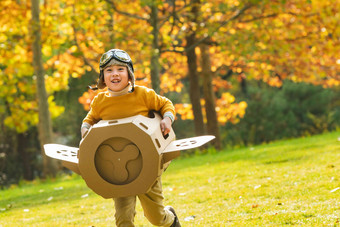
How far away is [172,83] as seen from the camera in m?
18.8

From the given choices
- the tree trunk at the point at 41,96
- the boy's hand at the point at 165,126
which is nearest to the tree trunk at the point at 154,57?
the tree trunk at the point at 41,96

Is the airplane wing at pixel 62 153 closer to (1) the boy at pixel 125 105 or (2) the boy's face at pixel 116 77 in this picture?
(1) the boy at pixel 125 105

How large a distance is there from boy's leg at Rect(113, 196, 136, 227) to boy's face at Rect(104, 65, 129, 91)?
2.76ft

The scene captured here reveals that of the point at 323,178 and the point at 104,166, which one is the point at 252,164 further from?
the point at 104,166

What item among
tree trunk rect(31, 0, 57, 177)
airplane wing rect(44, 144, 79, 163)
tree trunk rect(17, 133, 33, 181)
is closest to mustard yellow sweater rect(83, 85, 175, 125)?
airplane wing rect(44, 144, 79, 163)

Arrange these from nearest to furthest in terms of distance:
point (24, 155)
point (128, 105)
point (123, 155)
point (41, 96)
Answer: point (123, 155) < point (128, 105) < point (41, 96) < point (24, 155)

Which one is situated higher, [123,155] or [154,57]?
[154,57]

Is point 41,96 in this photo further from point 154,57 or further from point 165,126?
point 165,126

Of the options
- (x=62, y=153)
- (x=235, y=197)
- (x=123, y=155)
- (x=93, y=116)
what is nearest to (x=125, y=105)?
(x=93, y=116)

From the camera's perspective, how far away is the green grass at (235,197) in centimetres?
466

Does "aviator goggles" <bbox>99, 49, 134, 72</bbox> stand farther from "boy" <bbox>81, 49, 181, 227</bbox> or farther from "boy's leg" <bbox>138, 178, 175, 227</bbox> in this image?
"boy's leg" <bbox>138, 178, 175, 227</bbox>

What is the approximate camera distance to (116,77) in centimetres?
389

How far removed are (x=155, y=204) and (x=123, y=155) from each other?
23.2 inches

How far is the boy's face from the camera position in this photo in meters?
3.89
